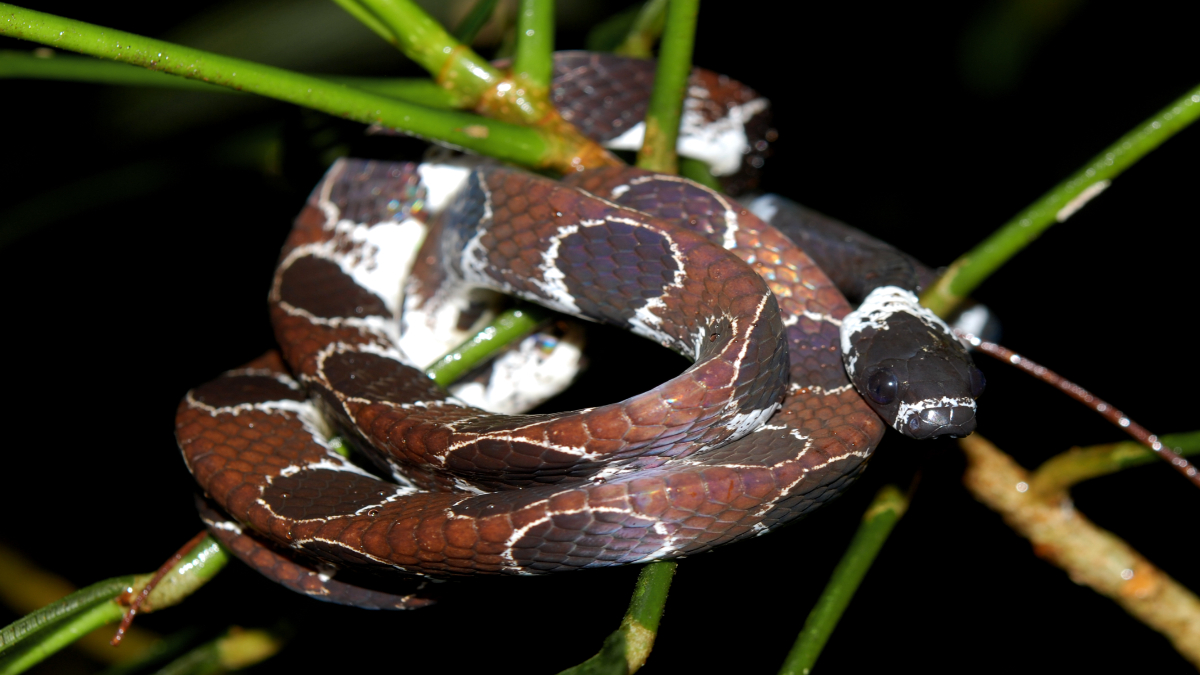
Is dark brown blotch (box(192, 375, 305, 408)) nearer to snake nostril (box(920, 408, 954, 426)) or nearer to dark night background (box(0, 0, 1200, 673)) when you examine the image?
A: dark night background (box(0, 0, 1200, 673))

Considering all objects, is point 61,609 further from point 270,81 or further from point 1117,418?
point 1117,418

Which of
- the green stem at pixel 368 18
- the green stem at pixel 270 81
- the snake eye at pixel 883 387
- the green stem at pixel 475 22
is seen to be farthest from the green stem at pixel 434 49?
the snake eye at pixel 883 387

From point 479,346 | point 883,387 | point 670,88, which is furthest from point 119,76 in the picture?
point 883,387

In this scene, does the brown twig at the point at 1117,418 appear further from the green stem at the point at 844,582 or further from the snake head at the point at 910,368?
the green stem at the point at 844,582

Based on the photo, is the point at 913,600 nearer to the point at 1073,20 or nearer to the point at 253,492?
the point at 1073,20

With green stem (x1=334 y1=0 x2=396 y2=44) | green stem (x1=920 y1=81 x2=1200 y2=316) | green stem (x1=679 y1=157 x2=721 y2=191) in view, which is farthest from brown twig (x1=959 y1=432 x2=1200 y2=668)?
green stem (x1=334 y1=0 x2=396 y2=44)

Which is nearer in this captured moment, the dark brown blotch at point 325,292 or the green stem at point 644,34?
the dark brown blotch at point 325,292
